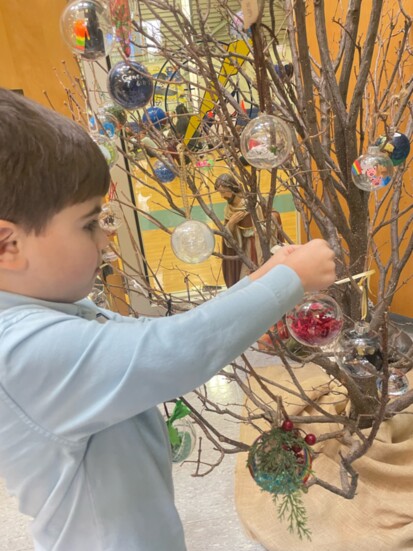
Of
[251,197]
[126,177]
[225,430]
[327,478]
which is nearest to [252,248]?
[126,177]

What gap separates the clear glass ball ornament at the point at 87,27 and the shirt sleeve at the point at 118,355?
2.01 ft

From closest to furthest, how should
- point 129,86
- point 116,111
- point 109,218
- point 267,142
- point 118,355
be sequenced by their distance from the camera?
point 118,355
point 267,142
point 129,86
point 109,218
point 116,111

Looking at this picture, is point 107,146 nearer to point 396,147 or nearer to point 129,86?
point 129,86

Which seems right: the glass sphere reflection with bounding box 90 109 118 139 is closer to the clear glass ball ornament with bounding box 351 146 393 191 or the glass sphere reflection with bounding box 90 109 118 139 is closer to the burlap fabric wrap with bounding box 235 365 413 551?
the clear glass ball ornament with bounding box 351 146 393 191

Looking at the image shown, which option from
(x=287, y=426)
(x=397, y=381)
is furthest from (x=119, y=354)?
(x=397, y=381)

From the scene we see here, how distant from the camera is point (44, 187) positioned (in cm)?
46

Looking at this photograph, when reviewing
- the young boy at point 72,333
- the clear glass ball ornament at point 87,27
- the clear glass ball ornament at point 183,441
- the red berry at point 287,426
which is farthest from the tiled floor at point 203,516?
the clear glass ball ornament at point 87,27

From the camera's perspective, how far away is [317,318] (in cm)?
69

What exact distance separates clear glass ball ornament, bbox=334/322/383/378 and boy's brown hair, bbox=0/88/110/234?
0.47m

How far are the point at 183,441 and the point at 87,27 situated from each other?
29.8 inches

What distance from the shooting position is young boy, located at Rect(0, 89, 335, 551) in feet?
1.43

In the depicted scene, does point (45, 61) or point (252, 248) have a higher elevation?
point (45, 61)

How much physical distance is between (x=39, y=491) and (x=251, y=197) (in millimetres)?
490

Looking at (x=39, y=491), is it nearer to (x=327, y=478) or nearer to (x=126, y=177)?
(x=327, y=478)
